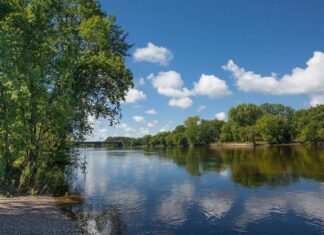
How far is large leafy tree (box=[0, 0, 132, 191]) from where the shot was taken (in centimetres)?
1972

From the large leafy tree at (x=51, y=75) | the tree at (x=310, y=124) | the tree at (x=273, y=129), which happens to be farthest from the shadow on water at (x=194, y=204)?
the tree at (x=273, y=129)

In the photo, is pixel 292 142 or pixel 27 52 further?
pixel 292 142

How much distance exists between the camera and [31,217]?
20781 millimetres

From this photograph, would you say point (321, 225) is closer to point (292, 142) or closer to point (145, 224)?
point (145, 224)

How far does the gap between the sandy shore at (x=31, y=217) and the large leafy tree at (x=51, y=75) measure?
367cm

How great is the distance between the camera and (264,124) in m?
156

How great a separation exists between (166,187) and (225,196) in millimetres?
9092

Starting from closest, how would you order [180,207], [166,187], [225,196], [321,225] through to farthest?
1. [321,225]
2. [180,207]
3. [225,196]
4. [166,187]

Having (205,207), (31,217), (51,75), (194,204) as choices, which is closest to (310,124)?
(194,204)

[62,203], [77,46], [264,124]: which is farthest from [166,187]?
[264,124]

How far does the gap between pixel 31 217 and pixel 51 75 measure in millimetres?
12313

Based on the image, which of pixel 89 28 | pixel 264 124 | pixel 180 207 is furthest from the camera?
pixel 264 124

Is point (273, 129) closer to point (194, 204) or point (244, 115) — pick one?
point (244, 115)

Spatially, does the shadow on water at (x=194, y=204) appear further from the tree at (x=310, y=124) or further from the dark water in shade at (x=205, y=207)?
the tree at (x=310, y=124)
